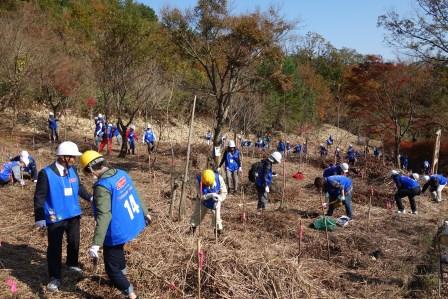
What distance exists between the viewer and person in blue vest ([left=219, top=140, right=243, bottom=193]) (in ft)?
36.5

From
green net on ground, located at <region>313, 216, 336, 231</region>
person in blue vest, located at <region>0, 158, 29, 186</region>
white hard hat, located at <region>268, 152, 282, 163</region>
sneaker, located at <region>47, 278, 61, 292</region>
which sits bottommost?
sneaker, located at <region>47, 278, 61, 292</region>

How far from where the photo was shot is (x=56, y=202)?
4344mm

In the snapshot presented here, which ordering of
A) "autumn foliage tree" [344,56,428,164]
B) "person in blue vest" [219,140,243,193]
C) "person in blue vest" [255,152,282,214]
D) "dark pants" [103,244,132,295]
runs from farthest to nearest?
"autumn foliage tree" [344,56,428,164]
"person in blue vest" [219,140,243,193]
"person in blue vest" [255,152,282,214]
"dark pants" [103,244,132,295]

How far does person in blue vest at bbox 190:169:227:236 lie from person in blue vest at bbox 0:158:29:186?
4.44m

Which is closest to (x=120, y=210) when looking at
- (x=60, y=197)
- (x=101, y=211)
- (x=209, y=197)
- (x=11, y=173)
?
(x=101, y=211)

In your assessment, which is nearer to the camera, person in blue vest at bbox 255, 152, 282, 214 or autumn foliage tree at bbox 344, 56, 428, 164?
person in blue vest at bbox 255, 152, 282, 214

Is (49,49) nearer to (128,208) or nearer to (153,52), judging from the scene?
(153,52)

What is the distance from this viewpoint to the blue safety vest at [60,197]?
14.1 ft

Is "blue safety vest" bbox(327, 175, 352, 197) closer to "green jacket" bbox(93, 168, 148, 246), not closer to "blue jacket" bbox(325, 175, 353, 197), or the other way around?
"blue jacket" bbox(325, 175, 353, 197)

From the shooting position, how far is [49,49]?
1912 centimetres

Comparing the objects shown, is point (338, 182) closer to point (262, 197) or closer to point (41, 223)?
point (262, 197)

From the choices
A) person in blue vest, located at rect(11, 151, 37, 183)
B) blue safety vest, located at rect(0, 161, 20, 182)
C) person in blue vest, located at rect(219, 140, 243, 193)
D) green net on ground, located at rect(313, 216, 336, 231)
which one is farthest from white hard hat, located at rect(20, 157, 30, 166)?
green net on ground, located at rect(313, 216, 336, 231)

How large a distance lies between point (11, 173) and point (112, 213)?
20.4ft

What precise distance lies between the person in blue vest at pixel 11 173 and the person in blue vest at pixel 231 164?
4595 mm
